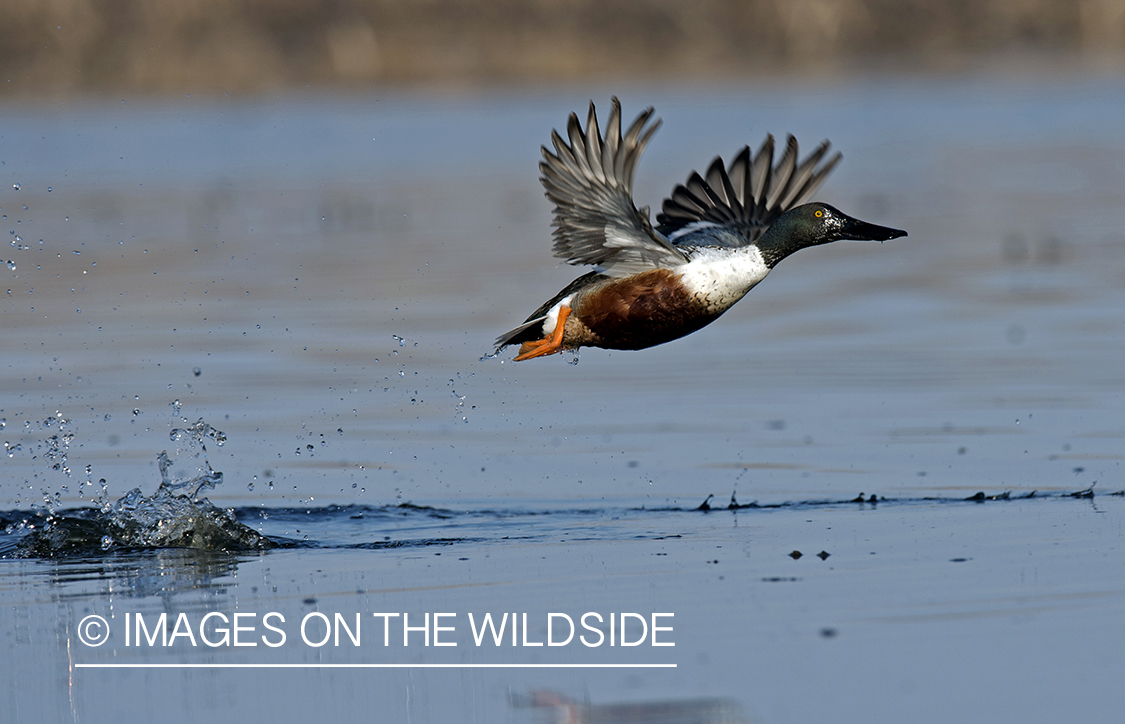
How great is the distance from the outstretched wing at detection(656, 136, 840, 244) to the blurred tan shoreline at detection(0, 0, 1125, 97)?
22.0 metres

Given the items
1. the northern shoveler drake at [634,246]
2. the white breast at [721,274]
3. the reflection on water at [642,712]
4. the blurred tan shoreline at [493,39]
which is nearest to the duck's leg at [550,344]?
the northern shoveler drake at [634,246]

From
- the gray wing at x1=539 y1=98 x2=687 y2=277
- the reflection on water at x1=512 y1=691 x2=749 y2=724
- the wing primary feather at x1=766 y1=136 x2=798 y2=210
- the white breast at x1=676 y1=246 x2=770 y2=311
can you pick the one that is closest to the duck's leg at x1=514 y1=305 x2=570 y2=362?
the gray wing at x1=539 y1=98 x2=687 y2=277

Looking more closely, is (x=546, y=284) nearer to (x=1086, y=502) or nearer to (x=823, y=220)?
(x=823, y=220)

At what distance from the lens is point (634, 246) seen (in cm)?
644

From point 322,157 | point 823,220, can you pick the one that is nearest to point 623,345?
point 823,220

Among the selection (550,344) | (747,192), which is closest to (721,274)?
(550,344)

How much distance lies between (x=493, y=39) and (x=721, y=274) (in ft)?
80.0

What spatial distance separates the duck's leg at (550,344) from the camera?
6.79 meters

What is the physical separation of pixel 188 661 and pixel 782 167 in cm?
381

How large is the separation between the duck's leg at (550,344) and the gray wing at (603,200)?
28 centimetres

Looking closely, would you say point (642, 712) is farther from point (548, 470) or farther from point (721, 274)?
point (548, 470)

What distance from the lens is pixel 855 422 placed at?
26.3 feet
